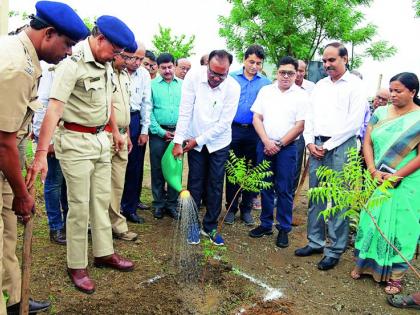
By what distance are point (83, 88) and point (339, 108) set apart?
269cm

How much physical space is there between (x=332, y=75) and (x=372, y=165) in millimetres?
1067

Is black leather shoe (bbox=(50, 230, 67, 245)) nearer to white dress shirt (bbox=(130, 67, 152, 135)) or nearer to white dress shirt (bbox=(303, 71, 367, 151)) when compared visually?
white dress shirt (bbox=(130, 67, 152, 135))

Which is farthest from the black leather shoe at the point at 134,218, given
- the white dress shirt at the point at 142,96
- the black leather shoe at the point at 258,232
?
the black leather shoe at the point at 258,232

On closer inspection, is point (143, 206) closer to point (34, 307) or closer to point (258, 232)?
point (258, 232)

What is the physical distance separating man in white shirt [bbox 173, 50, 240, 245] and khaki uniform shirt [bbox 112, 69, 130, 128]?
64 cm

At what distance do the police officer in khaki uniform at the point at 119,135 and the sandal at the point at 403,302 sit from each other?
286cm

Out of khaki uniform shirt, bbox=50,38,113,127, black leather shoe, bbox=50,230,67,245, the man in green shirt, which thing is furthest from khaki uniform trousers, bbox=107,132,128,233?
khaki uniform shirt, bbox=50,38,113,127

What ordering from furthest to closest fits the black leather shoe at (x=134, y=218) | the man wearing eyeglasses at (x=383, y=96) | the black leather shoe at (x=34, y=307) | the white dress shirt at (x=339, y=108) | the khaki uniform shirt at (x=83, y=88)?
1. the man wearing eyeglasses at (x=383, y=96)
2. the black leather shoe at (x=134, y=218)
3. the white dress shirt at (x=339, y=108)
4. the khaki uniform shirt at (x=83, y=88)
5. the black leather shoe at (x=34, y=307)

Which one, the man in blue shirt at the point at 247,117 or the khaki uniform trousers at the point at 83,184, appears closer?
the khaki uniform trousers at the point at 83,184

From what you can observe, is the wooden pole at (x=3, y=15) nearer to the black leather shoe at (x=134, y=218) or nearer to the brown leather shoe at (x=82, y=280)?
the black leather shoe at (x=134, y=218)

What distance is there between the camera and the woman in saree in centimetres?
391

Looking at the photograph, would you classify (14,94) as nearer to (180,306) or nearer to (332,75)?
(180,306)

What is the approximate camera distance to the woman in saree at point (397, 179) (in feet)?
12.8

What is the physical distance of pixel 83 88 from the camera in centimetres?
343
